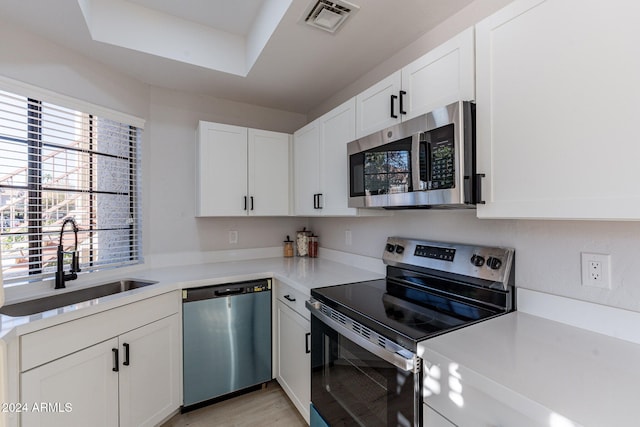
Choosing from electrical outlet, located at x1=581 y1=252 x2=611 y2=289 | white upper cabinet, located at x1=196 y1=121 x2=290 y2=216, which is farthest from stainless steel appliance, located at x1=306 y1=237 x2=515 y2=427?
white upper cabinet, located at x1=196 y1=121 x2=290 y2=216

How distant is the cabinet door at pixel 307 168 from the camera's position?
90.0 inches

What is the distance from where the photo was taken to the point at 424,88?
137 cm

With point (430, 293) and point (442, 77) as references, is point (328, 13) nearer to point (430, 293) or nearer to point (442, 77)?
point (442, 77)

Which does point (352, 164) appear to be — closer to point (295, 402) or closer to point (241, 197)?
point (241, 197)

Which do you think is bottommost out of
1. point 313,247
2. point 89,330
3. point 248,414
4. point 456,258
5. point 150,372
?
point 248,414

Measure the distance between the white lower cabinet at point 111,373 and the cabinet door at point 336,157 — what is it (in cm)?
122

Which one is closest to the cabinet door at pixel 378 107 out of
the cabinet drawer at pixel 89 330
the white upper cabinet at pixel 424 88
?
the white upper cabinet at pixel 424 88

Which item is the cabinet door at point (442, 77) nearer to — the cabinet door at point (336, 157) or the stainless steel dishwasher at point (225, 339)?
the cabinet door at point (336, 157)

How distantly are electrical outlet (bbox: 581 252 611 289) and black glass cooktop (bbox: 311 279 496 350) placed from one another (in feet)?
1.21

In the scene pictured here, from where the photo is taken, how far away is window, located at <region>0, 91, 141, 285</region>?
1626 mm

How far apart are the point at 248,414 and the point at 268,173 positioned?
6.02 feet

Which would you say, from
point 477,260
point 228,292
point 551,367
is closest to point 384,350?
point 551,367

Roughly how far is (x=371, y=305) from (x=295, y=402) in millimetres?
1020

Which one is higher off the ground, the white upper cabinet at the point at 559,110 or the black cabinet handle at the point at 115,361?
the white upper cabinet at the point at 559,110
